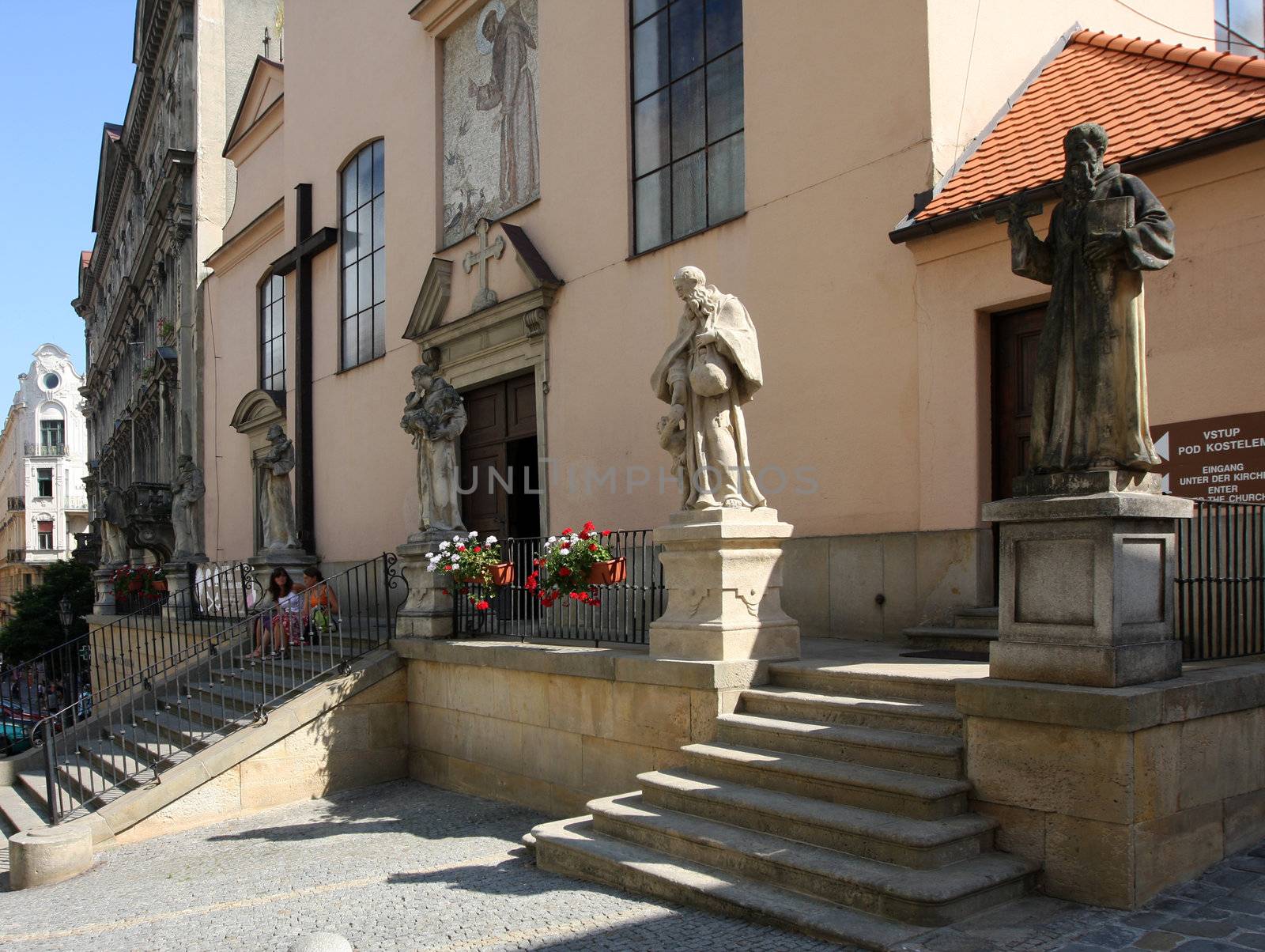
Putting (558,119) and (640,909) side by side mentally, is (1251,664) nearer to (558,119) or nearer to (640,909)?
(640,909)

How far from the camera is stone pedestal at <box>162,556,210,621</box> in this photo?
56.9 feet

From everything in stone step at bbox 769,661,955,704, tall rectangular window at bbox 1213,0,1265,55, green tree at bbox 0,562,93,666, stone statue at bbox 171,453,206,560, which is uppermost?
tall rectangular window at bbox 1213,0,1265,55

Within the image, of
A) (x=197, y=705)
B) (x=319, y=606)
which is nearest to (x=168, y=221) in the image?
(x=319, y=606)

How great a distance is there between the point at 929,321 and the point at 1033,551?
12.6ft

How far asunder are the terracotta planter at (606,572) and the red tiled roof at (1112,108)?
11.9 feet

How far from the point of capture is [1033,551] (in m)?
5.18

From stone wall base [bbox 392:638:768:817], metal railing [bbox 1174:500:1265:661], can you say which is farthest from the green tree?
metal railing [bbox 1174:500:1265:661]

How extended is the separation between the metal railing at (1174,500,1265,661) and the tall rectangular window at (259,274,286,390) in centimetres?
1745

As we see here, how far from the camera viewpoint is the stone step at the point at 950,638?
25.3ft

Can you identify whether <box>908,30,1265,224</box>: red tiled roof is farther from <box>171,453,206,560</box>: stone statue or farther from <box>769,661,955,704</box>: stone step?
<box>171,453,206,560</box>: stone statue

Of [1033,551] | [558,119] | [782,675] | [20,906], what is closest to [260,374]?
[558,119]

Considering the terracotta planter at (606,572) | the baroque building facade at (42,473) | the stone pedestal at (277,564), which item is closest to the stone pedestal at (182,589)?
the stone pedestal at (277,564)

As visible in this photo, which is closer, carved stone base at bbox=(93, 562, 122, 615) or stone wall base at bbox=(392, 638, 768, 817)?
stone wall base at bbox=(392, 638, 768, 817)

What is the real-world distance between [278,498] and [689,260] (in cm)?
709
